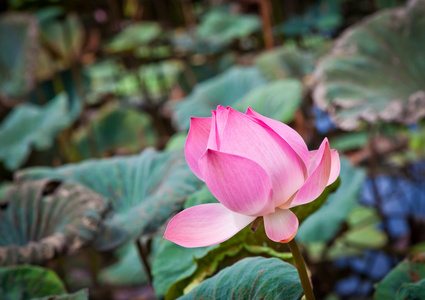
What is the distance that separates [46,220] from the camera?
0.74m

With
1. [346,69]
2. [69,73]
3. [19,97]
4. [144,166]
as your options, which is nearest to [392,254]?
[346,69]

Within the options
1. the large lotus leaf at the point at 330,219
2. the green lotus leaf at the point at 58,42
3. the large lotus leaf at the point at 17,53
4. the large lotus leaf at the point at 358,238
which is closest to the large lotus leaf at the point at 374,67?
the large lotus leaf at the point at 330,219

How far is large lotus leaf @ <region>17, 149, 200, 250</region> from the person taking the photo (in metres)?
0.68

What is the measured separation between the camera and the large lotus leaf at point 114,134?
6.93 feet

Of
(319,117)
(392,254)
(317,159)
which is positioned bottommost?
(392,254)

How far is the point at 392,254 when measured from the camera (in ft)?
4.53

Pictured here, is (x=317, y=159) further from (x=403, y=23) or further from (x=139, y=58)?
(x=139, y=58)

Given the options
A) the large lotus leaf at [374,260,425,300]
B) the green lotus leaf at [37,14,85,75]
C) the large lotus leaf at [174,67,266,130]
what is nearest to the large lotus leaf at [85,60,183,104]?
the green lotus leaf at [37,14,85,75]

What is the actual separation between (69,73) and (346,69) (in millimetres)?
1884

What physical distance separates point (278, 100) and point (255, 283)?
82 cm

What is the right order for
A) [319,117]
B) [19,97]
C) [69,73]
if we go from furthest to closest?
[69,73]
[19,97]
[319,117]

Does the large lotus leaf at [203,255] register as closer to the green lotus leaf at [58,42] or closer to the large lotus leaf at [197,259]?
the large lotus leaf at [197,259]

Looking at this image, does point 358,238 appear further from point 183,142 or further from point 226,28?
point 226,28

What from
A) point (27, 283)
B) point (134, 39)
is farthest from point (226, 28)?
point (27, 283)
